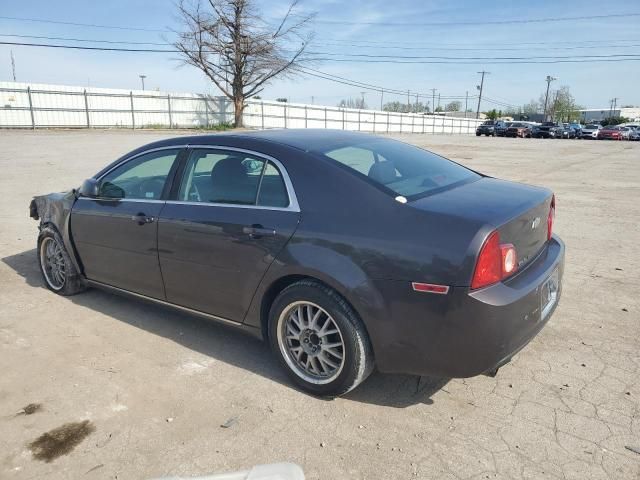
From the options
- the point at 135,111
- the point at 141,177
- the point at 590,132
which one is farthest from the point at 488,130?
the point at 141,177

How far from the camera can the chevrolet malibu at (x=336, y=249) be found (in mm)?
2627

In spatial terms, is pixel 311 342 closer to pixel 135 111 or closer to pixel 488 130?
pixel 135 111

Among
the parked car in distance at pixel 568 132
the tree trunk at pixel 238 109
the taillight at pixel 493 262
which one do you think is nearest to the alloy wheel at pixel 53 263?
the taillight at pixel 493 262

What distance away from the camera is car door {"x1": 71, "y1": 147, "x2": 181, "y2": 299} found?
3898mm

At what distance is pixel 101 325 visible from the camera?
4.22 metres

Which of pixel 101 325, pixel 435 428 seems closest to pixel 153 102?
pixel 101 325

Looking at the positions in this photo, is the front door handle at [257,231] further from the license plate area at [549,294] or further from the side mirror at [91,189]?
the side mirror at [91,189]

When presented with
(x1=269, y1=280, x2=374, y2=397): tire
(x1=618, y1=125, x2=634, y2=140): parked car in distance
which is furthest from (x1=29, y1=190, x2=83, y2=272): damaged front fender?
(x1=618, y1=125, x2=634, y2=140): parked car in distance

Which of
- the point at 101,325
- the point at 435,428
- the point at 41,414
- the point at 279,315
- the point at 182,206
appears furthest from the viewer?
the point at 101,325

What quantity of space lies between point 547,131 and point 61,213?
175 feet

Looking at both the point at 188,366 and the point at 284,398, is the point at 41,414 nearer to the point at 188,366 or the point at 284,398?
the point at 188,366

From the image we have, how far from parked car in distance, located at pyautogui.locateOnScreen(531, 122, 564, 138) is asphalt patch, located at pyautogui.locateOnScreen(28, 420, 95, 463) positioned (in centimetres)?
5458

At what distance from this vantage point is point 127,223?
159 inches

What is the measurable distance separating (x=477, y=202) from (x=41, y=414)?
2.85 metres
